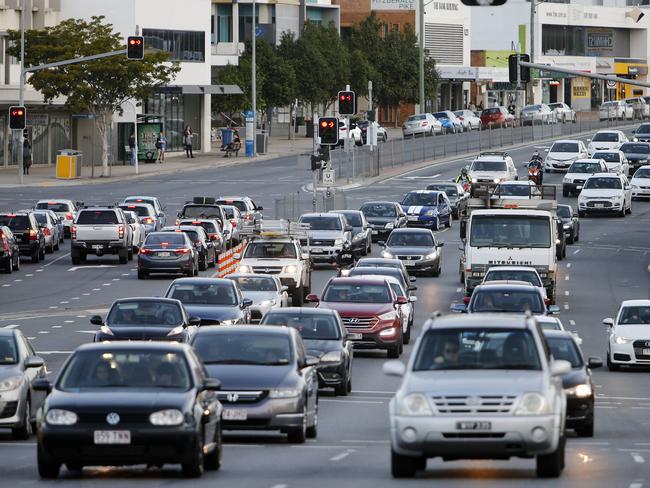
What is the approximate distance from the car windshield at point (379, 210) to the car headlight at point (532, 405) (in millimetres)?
46988

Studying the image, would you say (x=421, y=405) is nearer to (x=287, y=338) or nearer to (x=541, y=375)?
(x=541, y=375)

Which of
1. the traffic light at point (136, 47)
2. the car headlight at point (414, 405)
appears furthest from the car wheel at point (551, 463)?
the traffic light at point (136, 47)

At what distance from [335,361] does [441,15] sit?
128025 mm

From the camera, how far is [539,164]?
265 feet

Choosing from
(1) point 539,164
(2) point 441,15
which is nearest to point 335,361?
(1) point 539,164

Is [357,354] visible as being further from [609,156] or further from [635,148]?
[635,148]

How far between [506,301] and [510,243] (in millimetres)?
9905

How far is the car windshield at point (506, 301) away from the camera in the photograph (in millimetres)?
35438

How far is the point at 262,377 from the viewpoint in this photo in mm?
21594

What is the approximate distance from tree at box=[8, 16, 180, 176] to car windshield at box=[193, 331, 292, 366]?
6804cm

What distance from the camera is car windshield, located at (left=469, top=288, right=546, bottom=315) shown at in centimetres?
3544

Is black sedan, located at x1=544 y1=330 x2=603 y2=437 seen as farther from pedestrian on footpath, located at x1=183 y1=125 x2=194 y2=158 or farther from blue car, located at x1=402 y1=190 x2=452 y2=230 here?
pedestrian on footpath, located at x1=183 y1=125 x2=194 y2=158

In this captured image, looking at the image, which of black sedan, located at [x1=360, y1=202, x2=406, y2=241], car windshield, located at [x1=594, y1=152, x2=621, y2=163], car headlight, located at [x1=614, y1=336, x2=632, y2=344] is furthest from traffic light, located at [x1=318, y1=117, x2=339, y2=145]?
car windshield, located at [x1=594, y1=152, x2=621, y2=163]

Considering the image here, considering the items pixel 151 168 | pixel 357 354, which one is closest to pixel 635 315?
pixel 357 354
